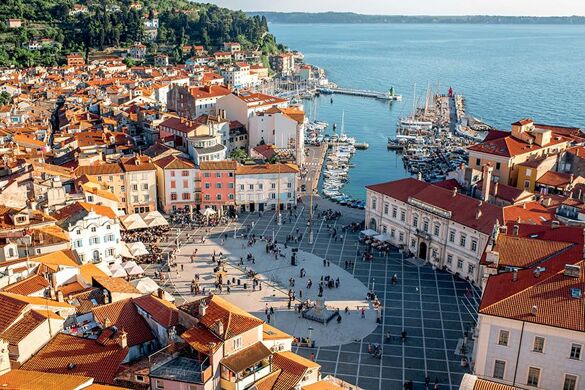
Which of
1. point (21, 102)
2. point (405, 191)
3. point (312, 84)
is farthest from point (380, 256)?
point (312, 84)

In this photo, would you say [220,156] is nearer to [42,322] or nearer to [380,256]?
[380,256]

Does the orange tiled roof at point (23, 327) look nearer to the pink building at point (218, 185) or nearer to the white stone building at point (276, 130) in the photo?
the pink building at point (218, 185)

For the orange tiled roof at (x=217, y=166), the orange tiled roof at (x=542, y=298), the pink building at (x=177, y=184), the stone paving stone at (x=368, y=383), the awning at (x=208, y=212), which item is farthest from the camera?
the orange tiled roof at (x=217, y=166)

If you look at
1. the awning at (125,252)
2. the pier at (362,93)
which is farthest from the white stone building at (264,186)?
the pier at (362,93)

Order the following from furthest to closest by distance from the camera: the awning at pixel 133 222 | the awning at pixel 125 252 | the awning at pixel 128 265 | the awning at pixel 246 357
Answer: the awning at pixel 133 222
the awning at pixel 125 252
the awning at pixel 128 265
the awning at pixel 246 357

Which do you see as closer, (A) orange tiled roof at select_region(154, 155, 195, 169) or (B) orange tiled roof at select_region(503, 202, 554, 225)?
(B) orange tiled roof at select_region(503, 202, 554, 225)

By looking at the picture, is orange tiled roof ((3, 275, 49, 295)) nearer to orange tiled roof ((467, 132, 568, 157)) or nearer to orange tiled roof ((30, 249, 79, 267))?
orange tiled roof ((30, 249, 79, 267))

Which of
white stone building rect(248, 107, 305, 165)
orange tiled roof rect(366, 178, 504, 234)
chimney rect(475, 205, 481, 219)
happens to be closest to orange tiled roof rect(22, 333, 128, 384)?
orange tiled roof rect(366, 178, 504, 234)
